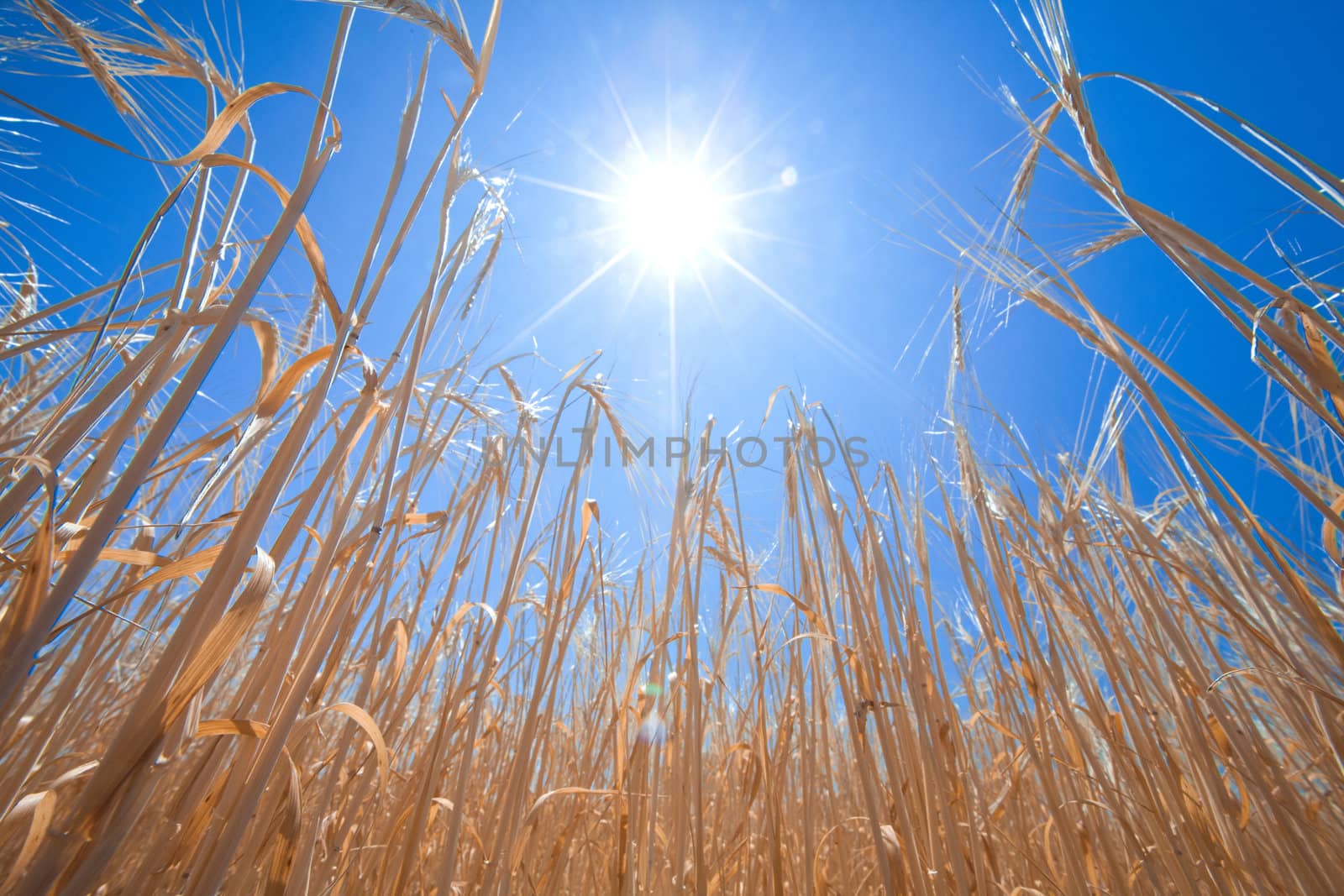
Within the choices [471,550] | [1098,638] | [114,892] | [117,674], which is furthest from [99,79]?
[1098,638]

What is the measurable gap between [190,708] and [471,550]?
1.73 ft

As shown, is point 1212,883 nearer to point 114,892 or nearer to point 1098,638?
point 1098,638

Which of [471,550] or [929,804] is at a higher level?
[471,550]

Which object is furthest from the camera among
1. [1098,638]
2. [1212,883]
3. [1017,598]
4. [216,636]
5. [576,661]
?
[576,661]

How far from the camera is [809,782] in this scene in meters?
0.96

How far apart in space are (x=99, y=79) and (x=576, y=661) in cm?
182

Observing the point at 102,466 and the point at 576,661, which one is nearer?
the point at 102,466

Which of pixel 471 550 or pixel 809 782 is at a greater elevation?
pixel 471 550

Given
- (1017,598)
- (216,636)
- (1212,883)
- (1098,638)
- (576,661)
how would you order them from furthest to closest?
(576,661)
(1017,598)
(1098,638)
(1212,883)
(216,636)

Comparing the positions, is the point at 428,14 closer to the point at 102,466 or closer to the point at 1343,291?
the point at 102,466

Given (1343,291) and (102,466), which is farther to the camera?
(1343,291)

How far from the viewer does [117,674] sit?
1664 mm

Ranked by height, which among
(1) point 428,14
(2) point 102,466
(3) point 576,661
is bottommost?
(2) point 102,466

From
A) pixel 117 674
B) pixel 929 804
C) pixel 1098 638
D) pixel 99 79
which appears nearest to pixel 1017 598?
pixel 1098 638
